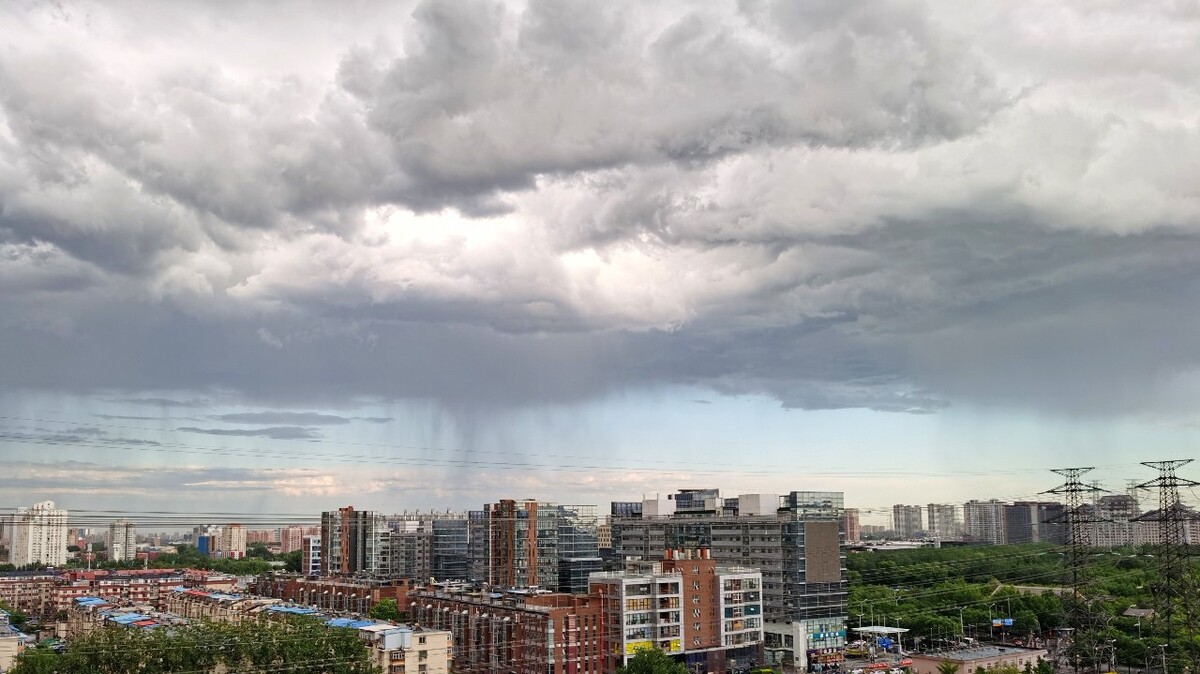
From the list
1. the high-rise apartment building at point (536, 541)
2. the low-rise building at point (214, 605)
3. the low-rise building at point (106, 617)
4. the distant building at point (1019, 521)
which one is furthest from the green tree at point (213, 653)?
the distant building at point (1019, 521)

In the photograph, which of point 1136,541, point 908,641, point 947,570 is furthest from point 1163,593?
point 1136,541

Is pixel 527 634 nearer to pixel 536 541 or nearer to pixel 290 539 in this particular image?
pixel 536 541

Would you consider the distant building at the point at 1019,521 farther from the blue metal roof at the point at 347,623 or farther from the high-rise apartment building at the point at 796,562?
the blue metal roof at the point at 347,623

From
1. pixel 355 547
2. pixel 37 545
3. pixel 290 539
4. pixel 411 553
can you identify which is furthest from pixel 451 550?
pixel 290 539

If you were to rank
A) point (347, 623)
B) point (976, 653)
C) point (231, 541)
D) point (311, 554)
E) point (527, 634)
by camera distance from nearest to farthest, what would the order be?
point (347, 623) → point (527, 634) → point (976, 653) → point (311, 554) → point (231, 541)

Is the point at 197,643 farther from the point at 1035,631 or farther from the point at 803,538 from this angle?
the point at 1035,631

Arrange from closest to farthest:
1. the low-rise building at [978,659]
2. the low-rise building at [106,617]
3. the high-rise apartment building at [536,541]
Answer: the low-rise building at [978,659] < the low-rise building at [106,617] < the high-rise apartment building at [536,541]
